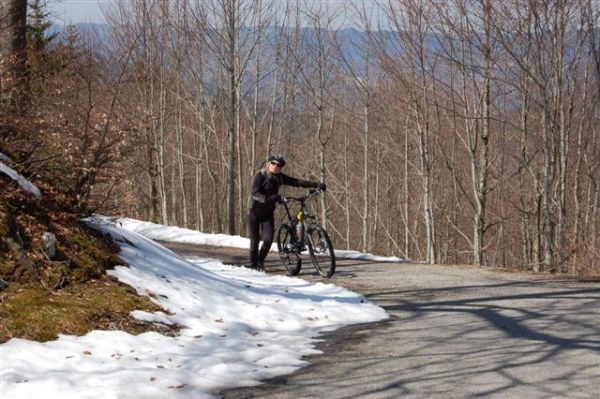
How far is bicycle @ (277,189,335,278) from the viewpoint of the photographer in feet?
34.7

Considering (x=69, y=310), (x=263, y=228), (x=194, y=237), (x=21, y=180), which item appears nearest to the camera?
(x=69, y=310)

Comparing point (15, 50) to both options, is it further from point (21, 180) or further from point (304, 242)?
point (304, 242)

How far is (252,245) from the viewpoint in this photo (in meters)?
11.2

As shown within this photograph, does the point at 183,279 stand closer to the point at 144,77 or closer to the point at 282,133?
the point at 144,77

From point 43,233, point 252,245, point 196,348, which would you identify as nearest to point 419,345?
point 196,348

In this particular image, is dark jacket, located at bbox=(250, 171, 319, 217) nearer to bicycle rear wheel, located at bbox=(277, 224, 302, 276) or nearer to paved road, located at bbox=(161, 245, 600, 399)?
bicycle rear wheel, located at bbox=(277, 224, 302, 276)

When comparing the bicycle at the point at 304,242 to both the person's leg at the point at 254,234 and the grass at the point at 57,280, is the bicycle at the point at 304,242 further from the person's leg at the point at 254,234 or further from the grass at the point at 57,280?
the grass at the point at 57,280

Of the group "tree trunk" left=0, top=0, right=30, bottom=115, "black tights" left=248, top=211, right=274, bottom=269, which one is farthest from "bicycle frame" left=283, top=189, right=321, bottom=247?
"tree trunk" left=0, top=0, right=30, bottom=115

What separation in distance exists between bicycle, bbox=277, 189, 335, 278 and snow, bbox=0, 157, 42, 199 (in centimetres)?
417

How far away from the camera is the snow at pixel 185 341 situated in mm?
4508

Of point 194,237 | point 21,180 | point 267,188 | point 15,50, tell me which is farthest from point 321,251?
point 194,237

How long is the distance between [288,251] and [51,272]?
16.5ft

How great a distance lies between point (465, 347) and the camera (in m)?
5.86

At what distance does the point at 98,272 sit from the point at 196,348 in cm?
183
